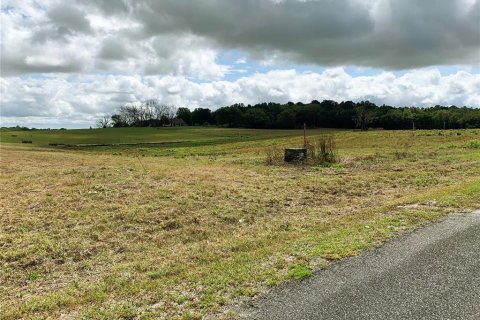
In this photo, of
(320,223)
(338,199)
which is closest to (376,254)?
(320,223)

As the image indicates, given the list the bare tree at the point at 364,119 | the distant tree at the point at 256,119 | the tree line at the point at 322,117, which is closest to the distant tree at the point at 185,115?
the tree line at the point at 322,117

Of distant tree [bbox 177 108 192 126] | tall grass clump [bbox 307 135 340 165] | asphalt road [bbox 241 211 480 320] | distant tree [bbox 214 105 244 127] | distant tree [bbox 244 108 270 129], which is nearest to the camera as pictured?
asphalt road [bbox 241 211 480 320]

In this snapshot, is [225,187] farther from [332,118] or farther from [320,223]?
[332,118]

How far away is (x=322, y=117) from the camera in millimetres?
123500

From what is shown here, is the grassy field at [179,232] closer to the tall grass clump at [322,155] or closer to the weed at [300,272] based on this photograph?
the weed at [300,272]

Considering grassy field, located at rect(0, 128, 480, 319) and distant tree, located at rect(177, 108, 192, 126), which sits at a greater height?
distant tree, located at rect(177, 108, 192, 126)

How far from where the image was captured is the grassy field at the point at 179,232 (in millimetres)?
6082

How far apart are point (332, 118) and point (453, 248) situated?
117 metres

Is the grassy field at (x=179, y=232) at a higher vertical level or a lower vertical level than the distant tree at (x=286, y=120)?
lower

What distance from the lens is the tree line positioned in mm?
98188

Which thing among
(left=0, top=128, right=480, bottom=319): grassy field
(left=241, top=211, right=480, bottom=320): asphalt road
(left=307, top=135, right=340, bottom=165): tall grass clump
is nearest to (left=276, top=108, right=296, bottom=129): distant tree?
(left=307, top=135, right=340, bottom=165): tall grass clump

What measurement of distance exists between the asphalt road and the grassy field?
38 centimetres

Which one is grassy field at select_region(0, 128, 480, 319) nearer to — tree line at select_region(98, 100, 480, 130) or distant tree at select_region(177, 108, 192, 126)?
tree line at select_region(98, 100, 480, 130)

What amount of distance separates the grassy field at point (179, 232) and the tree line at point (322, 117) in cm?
5572
